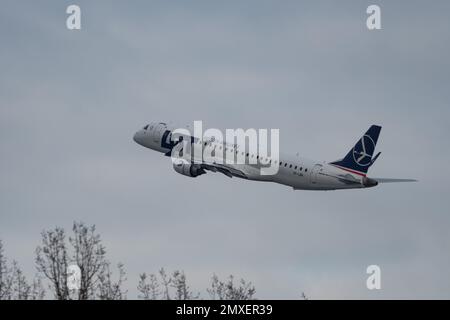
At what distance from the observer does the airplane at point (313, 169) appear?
10281cm

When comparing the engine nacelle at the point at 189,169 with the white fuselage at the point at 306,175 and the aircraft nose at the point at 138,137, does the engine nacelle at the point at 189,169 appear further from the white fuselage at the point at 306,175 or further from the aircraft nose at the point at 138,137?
the aircraft nose at the point at 138,137

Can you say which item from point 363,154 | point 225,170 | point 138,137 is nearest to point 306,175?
point 363,154

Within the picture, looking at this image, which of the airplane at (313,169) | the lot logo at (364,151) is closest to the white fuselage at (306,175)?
the airplane at (313,169)

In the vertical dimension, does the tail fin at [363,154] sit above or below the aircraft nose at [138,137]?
below

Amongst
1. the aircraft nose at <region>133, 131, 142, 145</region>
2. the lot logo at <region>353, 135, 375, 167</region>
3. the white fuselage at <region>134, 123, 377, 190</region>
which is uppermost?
the aircraft nose at <region>133, 131, 142, 145</region>

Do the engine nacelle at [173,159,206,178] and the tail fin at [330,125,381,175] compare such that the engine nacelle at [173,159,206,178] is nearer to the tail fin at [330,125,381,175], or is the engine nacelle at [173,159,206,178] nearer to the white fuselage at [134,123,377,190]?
the white fuselage at [134,123,377,190]

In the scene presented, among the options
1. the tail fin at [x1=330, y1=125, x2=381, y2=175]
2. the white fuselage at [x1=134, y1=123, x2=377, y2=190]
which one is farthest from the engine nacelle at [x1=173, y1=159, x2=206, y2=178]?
the tail fin at [x1=330, y1=125, x2=381, y2=175]

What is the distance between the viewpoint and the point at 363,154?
10325cm

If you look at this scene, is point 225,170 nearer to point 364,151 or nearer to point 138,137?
point 364,151

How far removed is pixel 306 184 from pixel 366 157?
6.88 meters

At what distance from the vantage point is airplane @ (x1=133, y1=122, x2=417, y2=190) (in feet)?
337

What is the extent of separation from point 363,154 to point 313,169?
542 centimetres
